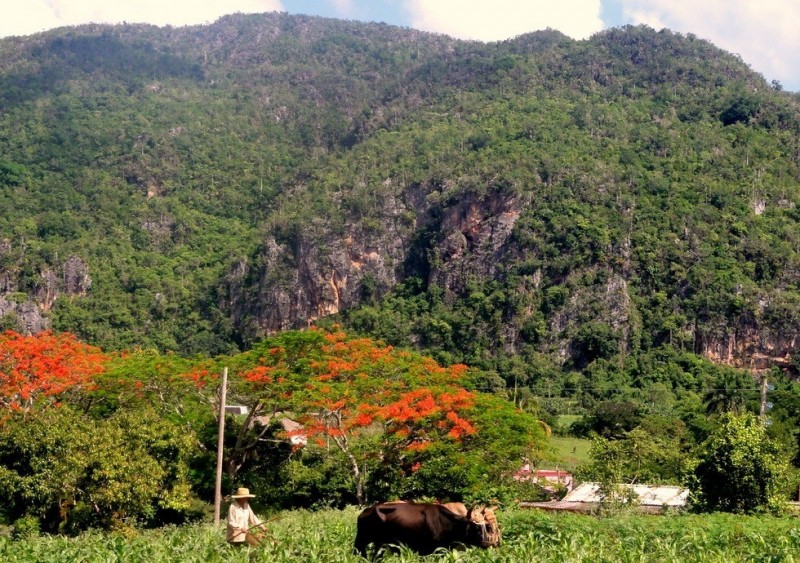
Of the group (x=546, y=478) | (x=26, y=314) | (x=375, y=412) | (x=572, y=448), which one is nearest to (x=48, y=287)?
(x=26, y=314)

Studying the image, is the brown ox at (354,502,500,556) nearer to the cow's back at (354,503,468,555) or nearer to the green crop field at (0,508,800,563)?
the cow's back at (354,503,468,555)

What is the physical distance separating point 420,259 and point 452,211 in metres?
5.98

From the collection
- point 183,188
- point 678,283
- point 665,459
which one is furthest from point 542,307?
point 183,188

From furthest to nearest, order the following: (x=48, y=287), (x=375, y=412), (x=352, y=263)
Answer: (x=352, y=263), (x=48, y=287), (x=375, y=412)

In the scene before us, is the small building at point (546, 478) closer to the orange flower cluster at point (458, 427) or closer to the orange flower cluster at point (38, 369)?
the orange flower cluster at point (458, 427)

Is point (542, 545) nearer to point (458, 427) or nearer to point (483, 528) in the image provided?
point (483, 528)

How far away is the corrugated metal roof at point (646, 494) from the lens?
27719mm

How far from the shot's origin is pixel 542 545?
38.7 feet

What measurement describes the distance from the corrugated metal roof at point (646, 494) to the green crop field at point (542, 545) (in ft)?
46.4

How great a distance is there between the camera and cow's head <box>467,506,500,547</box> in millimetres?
11375

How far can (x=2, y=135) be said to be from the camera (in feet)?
404

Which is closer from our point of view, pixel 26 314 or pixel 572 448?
pixel 572 448

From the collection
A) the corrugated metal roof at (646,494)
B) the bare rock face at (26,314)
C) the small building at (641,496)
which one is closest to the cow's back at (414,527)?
the small building at (641,496)

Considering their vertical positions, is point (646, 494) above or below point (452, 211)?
below
